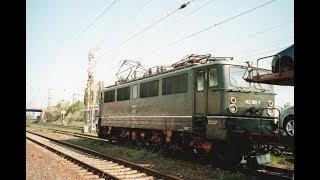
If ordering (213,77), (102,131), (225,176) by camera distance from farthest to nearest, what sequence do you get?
(102,131) < (213,77) < (225,176)

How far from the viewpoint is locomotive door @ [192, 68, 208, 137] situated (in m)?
11.9

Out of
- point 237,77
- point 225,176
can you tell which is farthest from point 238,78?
point 225,176

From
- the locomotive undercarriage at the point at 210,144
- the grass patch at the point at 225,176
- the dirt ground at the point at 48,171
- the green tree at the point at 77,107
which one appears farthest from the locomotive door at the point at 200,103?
the green tree at the point at 77,107

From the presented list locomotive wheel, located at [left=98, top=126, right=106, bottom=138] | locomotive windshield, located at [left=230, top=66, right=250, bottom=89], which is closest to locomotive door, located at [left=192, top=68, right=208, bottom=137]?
locomotive windshield, located at [left=230, top=66, right=250, bottom=89]

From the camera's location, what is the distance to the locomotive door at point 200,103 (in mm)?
11922

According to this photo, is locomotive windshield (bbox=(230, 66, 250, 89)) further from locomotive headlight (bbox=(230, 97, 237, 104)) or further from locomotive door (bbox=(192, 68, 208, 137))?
locomotive door (bbox=(192, 68, 208, 137))

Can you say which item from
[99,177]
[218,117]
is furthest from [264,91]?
[99,177]

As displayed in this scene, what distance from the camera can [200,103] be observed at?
12195mm

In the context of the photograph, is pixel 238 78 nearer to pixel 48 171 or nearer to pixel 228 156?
pixel 228 156

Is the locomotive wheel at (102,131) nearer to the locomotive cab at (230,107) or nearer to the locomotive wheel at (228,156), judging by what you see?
the locomotive cab at (230,107)

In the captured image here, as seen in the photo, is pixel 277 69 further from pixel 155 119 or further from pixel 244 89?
pixel 155 119
